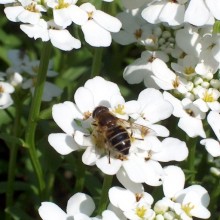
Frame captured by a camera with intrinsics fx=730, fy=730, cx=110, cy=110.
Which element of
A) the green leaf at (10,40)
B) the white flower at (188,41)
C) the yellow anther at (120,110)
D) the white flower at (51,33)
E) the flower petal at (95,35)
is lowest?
the green leaf at (10,40)

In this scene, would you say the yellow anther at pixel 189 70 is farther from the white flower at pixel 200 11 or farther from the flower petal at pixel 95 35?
the flower petal at pixel 95 35

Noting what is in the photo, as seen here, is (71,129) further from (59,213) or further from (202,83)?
(202,83)

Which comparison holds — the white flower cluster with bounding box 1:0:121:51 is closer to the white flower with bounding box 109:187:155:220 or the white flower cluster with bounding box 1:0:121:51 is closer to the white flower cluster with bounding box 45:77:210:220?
the white flower cluster with bounding box 45:77:210:220

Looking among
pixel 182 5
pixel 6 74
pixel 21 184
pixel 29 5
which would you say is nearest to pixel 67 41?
pixel 29 5

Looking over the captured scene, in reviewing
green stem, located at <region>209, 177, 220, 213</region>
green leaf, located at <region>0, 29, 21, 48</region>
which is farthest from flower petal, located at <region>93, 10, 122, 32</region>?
green leaf, located at <region>0, 29, 21, 48</region>

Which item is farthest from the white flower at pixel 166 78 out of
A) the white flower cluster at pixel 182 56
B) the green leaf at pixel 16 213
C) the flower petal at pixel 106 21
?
the green leaf at pixel 16 213

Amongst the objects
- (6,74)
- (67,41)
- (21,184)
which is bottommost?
(21,184)
